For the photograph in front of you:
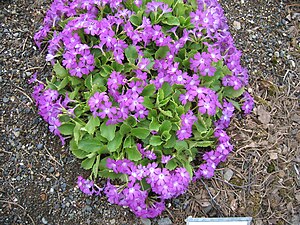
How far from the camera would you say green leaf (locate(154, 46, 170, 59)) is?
92.8 inches

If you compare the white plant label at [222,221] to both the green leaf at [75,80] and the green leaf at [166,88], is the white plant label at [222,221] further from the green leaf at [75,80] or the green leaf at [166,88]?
the green leaf at [75,80]

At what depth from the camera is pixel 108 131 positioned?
7.18ft

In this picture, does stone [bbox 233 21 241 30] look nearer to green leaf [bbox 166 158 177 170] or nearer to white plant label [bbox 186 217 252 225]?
green leaf [bbox 166 158 177 170]

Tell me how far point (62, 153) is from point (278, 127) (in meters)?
1.21

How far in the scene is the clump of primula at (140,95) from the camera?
2.20 meters

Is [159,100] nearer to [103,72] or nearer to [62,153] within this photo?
[103,72]

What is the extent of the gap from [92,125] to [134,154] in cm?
24

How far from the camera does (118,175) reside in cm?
228

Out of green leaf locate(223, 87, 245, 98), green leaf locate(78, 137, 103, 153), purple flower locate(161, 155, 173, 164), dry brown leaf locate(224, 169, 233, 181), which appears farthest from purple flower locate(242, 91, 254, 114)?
green leaf locate(78, 137, 103, 153)

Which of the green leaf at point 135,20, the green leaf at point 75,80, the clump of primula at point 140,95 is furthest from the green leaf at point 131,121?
the green leaf at point 135,20

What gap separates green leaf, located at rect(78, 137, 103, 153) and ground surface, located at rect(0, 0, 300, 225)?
0.66 feet

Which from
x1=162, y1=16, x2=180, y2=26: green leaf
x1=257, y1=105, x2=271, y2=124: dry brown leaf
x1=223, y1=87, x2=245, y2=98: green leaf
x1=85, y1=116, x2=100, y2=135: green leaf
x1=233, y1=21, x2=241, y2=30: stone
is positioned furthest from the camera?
x1=233, y1=21, x2=241, y2=30: stone

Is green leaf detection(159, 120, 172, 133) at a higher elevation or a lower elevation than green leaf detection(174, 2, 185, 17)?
lower

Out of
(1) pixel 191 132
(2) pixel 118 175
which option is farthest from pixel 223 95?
(2) pixel 118 175
